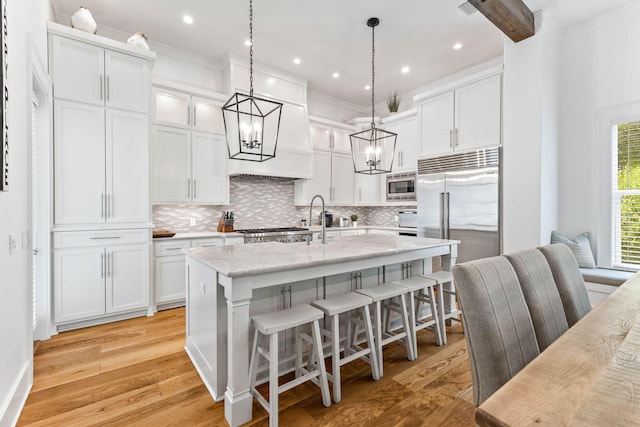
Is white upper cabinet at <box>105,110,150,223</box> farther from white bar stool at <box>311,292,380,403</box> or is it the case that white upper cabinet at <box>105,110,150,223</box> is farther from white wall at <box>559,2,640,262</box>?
white wall at <box>559,2,640,262</box>

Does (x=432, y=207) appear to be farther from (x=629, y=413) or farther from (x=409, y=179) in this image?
(x=629, y=413)

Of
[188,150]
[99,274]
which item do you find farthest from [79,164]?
[188,150]

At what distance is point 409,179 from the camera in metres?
5.21

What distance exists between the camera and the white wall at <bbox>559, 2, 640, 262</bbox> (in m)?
3.20

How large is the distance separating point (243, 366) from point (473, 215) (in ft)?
10.8

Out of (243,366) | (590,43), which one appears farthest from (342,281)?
(590,43)

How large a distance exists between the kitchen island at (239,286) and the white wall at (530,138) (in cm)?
148

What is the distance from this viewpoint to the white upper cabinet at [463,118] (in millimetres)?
3742

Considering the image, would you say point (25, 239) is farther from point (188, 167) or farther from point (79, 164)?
point (188, 167)

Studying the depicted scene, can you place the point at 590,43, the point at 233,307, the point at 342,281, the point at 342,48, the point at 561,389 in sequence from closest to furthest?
the point at 561,389 → the point at 233,307 → the point at 342,281 → the point at 590,43 → the point at 342,48

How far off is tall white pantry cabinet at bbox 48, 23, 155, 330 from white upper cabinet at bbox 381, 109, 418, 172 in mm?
3771

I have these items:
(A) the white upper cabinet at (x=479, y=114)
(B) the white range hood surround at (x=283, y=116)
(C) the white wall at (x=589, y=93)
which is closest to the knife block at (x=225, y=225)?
(B) the white range hood surround at (x=283, y=116)

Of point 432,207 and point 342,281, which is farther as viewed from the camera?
point 432,207

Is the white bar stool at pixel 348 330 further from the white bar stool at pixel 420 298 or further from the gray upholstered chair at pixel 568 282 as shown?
the gray upholstered chair at pixel 568 282
